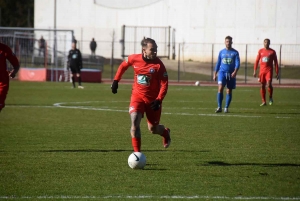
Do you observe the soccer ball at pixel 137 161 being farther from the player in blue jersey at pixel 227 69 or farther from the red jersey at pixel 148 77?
the player in blue jersey at pixel 227 69

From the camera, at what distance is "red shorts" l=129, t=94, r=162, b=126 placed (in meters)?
10.5

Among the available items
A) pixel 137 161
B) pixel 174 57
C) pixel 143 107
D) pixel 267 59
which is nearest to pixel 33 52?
pixel 174 57

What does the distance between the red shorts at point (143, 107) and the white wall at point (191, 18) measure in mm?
38679

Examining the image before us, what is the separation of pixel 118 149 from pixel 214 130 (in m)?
3.89

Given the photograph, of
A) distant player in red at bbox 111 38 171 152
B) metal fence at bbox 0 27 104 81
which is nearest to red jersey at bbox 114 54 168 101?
distant player in red at bbox 111 38 171 152

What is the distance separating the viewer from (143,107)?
34.8 ft

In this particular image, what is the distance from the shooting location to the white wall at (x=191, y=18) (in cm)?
4900

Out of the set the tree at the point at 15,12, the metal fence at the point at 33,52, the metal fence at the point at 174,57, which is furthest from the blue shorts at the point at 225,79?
the tree at the point at 15,12

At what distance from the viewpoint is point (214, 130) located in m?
15.7

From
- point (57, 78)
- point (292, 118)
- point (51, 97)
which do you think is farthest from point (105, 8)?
point (292, 118)

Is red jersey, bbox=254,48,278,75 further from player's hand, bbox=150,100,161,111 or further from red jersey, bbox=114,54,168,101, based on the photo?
player's hand, bbox=150,100,161,111

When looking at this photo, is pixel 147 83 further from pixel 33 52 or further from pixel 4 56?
pixel 33 52

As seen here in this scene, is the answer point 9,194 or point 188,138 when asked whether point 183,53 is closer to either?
point 188,138

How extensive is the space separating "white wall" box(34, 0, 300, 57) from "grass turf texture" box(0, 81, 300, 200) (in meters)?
27.6
